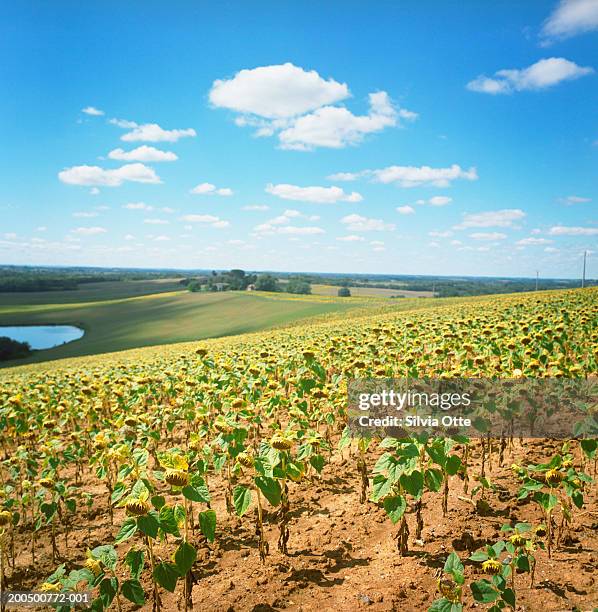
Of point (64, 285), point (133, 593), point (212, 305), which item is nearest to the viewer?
point (133, 593)

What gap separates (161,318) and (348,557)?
206ft

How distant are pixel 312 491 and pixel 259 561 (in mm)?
1263

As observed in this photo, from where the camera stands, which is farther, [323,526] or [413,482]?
[323,526]

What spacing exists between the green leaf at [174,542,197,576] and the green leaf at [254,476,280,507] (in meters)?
0.53

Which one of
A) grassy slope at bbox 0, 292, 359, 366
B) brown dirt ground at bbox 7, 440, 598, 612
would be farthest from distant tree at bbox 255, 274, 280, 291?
brown dirt ground at bbox 7, 440, 598, 612

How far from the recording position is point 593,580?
9.08 ft

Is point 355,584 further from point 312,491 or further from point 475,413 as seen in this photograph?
point 475,413

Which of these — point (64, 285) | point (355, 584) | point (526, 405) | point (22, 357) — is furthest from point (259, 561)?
point (64, 285)

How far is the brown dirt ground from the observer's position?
280cm

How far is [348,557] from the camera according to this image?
3340 millimetres

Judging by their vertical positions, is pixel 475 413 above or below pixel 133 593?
above

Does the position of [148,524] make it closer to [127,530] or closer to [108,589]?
[127,530]

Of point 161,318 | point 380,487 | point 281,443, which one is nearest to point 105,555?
point 281,443

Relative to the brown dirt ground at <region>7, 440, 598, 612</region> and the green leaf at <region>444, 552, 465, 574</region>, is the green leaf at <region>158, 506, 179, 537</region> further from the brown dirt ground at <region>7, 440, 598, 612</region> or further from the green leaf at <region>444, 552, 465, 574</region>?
the green leaf at <region>444, 552, 465, 574</region>
